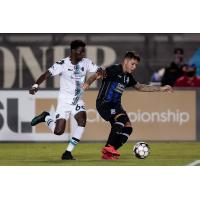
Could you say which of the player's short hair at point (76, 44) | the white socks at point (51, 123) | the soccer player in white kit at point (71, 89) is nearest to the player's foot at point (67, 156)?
the soccer player in white kit at point (71, 89)

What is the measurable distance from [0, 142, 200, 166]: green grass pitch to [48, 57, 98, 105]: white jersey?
1152 mm

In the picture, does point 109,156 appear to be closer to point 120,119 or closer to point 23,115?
point 120,119

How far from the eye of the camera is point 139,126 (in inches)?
865

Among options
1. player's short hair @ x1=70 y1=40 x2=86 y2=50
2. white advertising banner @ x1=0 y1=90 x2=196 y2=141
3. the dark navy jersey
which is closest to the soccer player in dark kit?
the dark navy jersey

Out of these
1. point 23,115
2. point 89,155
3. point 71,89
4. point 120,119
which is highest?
point 71,89

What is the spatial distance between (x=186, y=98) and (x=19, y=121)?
12.3 feet

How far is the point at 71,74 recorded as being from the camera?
1739 centimetres

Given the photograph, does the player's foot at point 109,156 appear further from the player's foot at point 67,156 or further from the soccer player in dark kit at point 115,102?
the player's foot at point 67,156

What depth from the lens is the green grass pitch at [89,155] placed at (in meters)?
17.0

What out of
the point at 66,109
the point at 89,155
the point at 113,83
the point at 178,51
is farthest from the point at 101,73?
the point at 178,51

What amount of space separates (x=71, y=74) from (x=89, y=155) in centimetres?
212

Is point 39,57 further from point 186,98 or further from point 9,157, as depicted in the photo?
point 9,157

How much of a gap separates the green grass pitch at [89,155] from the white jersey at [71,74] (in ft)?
3.78
